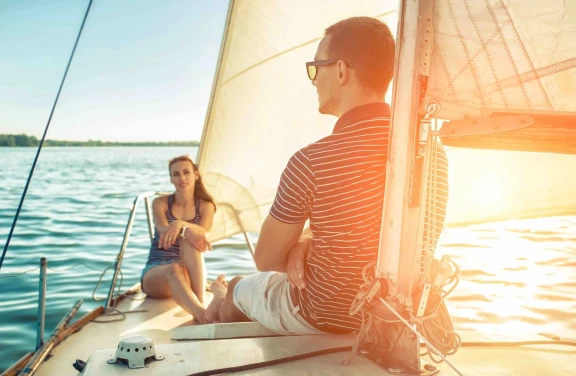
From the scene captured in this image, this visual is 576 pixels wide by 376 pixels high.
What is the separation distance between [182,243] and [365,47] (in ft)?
7.80

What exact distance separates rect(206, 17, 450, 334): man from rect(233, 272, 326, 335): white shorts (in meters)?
0.11

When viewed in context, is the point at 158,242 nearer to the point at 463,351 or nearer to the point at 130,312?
the point at 130,312

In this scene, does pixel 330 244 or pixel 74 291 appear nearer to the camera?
pixel 330 244

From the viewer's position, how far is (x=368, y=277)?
179 cm

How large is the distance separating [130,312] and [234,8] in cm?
203

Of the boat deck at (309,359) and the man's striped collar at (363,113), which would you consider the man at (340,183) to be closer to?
the man's striped collar at (363,113)

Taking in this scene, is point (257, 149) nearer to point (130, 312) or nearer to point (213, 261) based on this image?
point (130, 312)

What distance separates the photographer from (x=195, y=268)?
383cm

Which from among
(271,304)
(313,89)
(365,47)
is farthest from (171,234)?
(365,47)

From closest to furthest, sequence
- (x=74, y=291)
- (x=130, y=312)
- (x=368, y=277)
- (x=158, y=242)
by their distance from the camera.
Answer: (x=368, y=277)
(x=130, y=312)
(x=158, y=242)
(x=74, y=291)

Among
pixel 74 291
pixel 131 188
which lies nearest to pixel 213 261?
pixel 74 291

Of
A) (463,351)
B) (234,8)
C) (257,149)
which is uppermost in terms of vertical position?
(234,8)

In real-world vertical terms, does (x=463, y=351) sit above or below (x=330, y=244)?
below

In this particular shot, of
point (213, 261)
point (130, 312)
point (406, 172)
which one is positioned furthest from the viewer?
point (213, 261)
